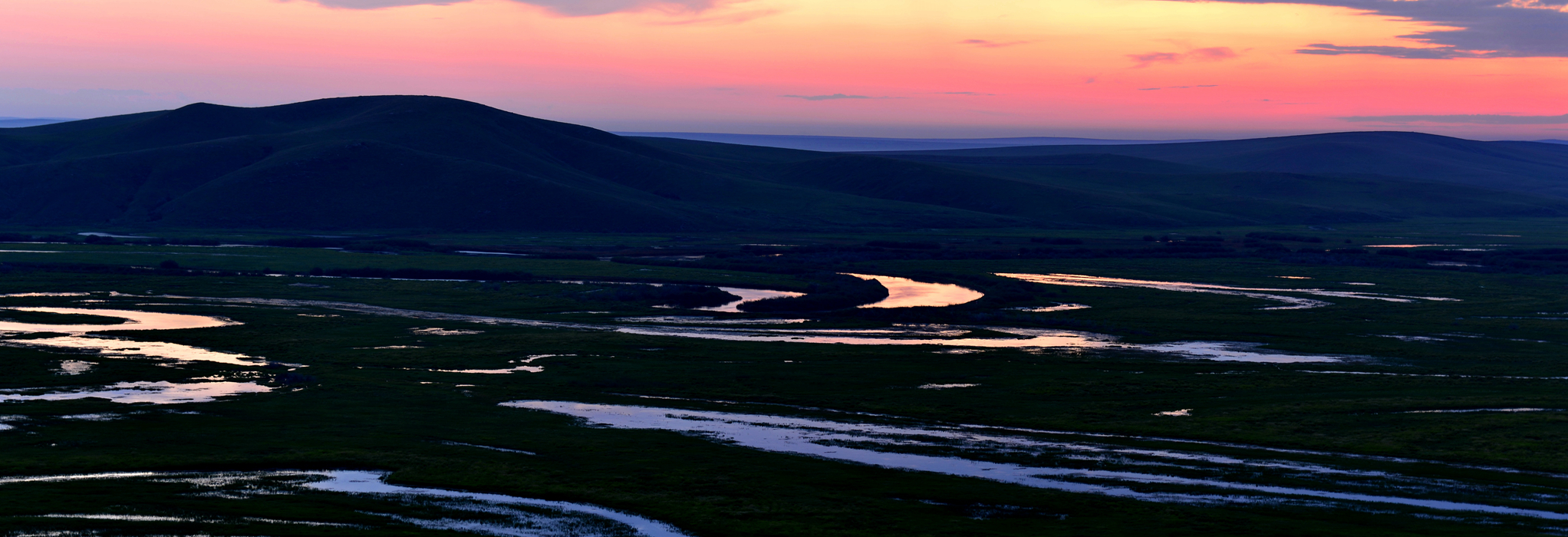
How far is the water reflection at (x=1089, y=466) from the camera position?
152 feet

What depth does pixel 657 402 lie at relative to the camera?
6838 centimetres

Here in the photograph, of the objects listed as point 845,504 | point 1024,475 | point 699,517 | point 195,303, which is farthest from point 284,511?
point 195,303

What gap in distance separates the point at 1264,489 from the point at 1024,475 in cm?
850

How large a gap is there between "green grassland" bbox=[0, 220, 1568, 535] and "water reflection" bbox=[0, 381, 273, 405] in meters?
1.80

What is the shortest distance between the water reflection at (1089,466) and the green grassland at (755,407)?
5.40ft

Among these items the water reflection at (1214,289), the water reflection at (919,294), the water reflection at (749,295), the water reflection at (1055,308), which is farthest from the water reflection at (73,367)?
the water reflection at (1214,289)

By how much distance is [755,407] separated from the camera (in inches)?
2638

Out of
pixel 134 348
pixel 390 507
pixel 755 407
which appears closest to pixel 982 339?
pixel 755 407

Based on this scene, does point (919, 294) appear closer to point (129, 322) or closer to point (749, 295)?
point (749, 295)

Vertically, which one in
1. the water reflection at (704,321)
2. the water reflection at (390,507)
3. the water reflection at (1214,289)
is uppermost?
the water reflection at (390,507)

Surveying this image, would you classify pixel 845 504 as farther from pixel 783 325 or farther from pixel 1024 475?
pixel 783 325

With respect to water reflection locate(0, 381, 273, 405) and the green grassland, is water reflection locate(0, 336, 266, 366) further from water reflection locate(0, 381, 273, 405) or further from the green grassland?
water reflection locate(0, 381, 273, 405)

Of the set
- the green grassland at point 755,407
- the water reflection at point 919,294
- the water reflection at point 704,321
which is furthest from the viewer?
the water reflection at point 919,294

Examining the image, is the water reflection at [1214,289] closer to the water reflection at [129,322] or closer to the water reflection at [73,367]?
the water reflection at [129,322]
